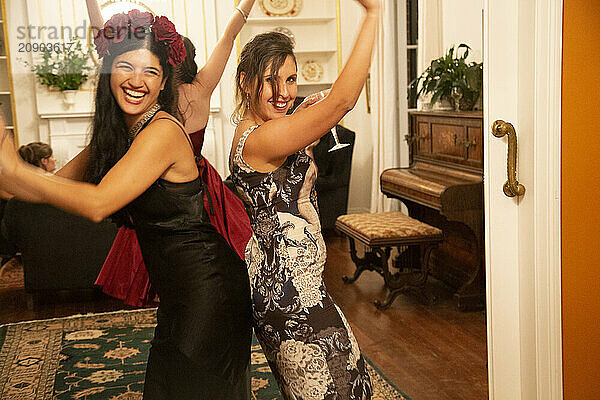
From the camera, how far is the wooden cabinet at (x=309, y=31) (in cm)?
295

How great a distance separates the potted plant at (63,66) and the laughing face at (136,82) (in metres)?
0.62

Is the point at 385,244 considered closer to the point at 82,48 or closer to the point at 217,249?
the point at 82,48

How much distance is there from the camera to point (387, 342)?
3080 millimetres

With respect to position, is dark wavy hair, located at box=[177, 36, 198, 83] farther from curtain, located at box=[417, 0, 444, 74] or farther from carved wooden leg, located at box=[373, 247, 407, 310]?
curtain, located at box=[417, 0, 444, 74]

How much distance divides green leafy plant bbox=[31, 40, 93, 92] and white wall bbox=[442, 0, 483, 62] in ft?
8.42

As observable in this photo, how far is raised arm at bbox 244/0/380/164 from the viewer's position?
1286 mm

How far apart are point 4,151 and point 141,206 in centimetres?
30

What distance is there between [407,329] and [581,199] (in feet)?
5.41

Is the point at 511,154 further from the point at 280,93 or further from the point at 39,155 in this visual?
the point at 39,155

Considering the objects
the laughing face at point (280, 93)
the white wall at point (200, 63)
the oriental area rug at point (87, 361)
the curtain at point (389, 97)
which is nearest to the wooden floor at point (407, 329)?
the oriental area rug at point (87, 361)

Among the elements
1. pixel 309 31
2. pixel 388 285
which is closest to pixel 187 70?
pixel 309 31

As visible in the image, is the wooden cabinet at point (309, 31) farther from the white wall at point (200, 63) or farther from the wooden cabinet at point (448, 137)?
the wooden cabinet at point (448, 137)

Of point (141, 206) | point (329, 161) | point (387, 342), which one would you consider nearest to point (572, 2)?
point (141, 206)

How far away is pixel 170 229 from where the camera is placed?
1.36m
